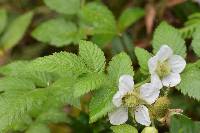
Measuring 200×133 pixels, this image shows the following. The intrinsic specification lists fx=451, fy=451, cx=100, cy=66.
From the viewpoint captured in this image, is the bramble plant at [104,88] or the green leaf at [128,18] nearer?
the bramble plant at [104,88]

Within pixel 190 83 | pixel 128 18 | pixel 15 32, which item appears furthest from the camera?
pixel 15 32

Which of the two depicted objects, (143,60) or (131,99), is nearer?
(131,99)

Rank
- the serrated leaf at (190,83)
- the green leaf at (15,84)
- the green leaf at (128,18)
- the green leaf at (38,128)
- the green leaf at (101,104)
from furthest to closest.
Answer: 1. the green leaf at (128,18)
2. the green leaf at (38,128)
3. the green leaf at (15,84)
4. the serrated leaf at (190,83)
5. the green leaf at (101,104)

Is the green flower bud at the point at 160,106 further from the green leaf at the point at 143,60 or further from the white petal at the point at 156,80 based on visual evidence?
the green leaf at the point at 143,60

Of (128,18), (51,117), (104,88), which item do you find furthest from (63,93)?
(128,18)

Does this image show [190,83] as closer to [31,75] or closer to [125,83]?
[125,83]

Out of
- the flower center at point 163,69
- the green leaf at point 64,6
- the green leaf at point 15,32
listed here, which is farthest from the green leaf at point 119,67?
the green leaf at point 15,32

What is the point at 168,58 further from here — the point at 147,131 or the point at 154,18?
the point at 154,18
